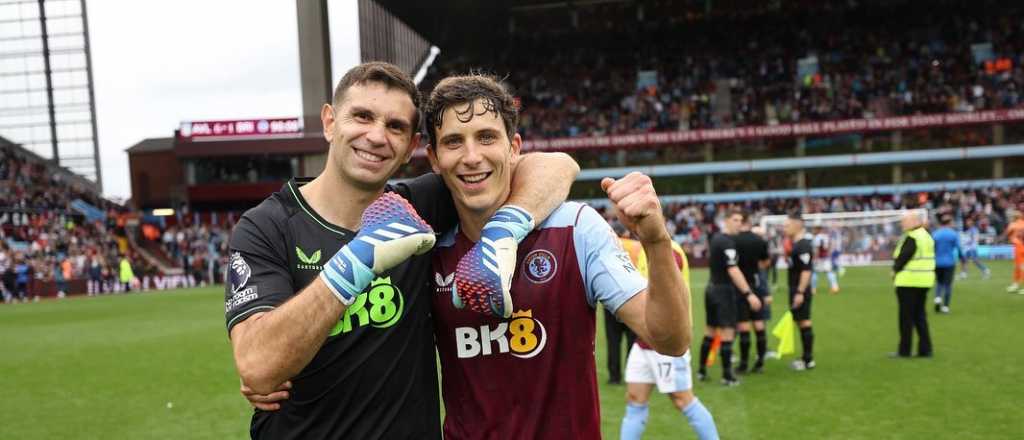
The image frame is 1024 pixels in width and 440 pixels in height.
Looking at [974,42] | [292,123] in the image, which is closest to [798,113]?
[974,42]

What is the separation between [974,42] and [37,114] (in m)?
57.4

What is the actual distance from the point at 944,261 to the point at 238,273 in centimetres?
1559

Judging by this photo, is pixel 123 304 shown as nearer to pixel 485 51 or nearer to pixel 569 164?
pixel 569 164

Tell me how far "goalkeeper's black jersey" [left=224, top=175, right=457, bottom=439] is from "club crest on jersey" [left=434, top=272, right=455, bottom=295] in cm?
11

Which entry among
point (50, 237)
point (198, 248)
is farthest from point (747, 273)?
point (50, 237)

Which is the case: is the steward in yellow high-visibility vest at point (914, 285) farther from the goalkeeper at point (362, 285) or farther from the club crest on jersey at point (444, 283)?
the club crest on jersey at point (444, 283)

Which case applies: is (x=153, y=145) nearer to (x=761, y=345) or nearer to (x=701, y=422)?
(x=761, y=345)

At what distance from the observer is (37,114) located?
44656 mm

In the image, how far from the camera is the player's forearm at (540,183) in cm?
264

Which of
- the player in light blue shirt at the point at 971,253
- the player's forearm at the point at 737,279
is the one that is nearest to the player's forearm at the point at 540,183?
the player's forearm at the point at 737,279

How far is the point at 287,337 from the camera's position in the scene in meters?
2.07

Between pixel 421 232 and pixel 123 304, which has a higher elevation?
pixel 421 232

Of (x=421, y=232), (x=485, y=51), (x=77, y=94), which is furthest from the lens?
(x=485, y=51)

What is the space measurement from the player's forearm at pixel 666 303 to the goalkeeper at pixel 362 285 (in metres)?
0.52
